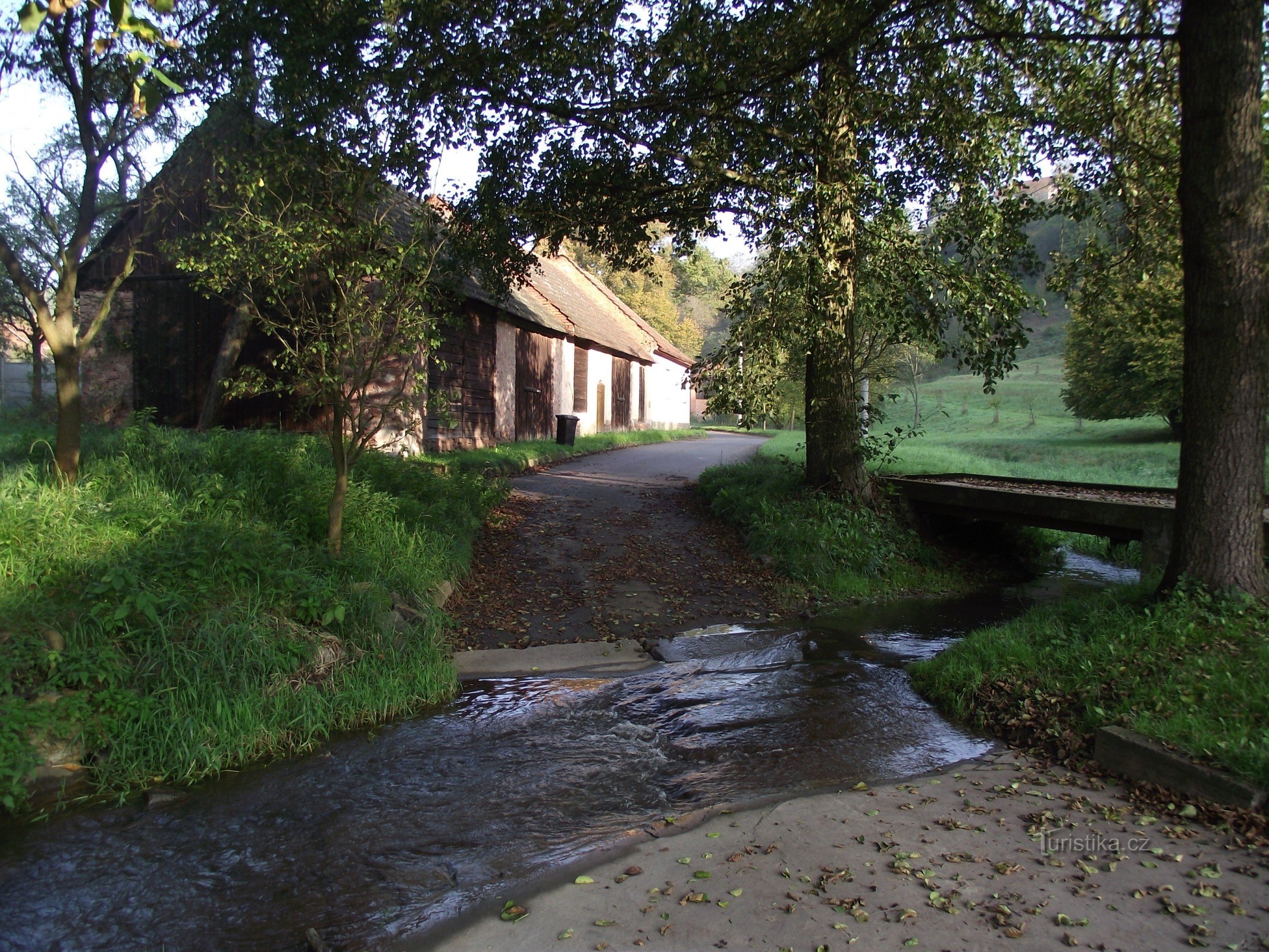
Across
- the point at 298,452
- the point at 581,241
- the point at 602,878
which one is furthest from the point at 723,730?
the point at 581,241

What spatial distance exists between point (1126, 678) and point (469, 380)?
48.0ft

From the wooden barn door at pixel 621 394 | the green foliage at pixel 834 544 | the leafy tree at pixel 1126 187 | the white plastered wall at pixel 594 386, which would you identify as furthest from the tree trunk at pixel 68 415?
the wooden barn door at pixel 621 394

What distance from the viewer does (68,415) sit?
694cm

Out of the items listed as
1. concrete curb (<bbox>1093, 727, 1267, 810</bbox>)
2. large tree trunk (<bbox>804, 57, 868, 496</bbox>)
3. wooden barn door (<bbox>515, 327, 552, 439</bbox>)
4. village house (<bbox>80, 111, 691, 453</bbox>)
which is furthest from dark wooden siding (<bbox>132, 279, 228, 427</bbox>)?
concrete curb (<bbox>1093, 727, 1267, 810</bbox>)

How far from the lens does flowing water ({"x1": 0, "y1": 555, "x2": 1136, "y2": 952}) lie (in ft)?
11.8

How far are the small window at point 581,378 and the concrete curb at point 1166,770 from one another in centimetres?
2191

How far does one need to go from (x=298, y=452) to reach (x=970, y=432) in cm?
3079

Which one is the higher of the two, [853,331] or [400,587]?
[853,331]

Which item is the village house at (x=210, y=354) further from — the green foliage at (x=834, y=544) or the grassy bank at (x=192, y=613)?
the green foliage at (x=834, y=544)

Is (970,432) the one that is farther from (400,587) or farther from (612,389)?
(400,587)

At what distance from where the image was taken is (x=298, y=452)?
898cm

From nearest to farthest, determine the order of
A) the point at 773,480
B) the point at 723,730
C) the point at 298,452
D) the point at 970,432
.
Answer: the point at 723,730 → the point at 298,452 → the point at 773,480 → the point at 970,432

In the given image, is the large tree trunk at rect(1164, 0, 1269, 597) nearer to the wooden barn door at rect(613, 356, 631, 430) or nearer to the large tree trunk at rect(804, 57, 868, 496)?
the large tree trunk at rect(804, 57, 868, 496)

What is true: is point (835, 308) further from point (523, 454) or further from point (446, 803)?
point (523, 454)
